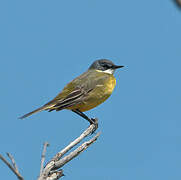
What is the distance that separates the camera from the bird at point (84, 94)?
6941mm

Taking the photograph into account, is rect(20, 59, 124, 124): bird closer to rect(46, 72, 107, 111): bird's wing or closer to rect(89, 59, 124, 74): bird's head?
rect(46, 72, 107, 111): bird's wing

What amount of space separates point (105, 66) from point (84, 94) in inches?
73.1

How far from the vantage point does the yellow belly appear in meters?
7.26

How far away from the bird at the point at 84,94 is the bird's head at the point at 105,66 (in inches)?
16.9

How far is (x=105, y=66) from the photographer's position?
29.0 ft

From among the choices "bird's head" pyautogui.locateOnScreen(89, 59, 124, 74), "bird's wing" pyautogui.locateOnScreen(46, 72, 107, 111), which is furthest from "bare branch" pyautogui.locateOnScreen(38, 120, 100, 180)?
"bird's head" pyautogui.locateOnScreen(89, 59, 124, 74)

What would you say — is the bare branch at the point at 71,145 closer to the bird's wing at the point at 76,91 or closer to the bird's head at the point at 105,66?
the bird's wing at the point at 76,91

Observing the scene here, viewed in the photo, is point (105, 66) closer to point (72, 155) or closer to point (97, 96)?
point (97, 96)

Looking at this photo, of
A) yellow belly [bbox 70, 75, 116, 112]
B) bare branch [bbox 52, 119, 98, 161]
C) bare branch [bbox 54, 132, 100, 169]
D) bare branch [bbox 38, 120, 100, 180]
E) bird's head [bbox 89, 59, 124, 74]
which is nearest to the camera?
bare branch [bbox 38, 120, 100, 180]

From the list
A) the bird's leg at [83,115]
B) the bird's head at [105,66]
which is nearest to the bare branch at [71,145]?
the bird's leg at [83,115]

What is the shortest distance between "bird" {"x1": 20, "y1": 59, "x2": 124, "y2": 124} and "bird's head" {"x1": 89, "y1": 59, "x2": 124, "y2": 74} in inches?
16.9

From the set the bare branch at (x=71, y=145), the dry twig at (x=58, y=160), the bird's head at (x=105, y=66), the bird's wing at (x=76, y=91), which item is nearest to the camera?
the dry twig at (x=58, y=160)

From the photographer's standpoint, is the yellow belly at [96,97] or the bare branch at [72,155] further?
the yellow belly at [96,97]

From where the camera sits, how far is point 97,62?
898cm
